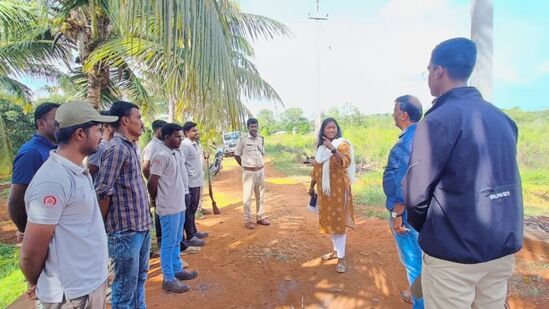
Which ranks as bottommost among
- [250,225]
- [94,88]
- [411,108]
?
[250,225]

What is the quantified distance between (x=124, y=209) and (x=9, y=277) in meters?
4.20

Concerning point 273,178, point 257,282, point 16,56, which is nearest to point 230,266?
point 257,282

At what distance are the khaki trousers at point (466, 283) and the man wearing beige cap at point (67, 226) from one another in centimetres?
168

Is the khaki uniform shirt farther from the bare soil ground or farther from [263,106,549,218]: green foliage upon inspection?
[263,106,549,218]: green foliage

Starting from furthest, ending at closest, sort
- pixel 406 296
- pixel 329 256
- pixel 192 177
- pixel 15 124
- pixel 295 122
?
pixel 295 122
pixel 15 124
pixel 192 177
pixel 329 256
pixel 406 296

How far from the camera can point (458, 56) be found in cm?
158

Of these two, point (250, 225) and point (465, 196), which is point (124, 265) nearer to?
point (465, 196)

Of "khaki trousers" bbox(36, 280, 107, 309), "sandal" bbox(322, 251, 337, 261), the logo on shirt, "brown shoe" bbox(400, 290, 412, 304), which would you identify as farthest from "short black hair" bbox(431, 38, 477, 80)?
"sandal" bbox(322, 251, 337, 261)

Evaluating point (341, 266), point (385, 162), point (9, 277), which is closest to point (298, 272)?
point (341, 266)

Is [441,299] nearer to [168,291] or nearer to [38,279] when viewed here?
[38,279]

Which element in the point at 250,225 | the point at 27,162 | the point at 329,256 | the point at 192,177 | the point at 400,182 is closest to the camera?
the point at 27,162

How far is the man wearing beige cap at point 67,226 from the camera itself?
147 cm

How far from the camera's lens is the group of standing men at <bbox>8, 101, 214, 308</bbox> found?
151 centimetres

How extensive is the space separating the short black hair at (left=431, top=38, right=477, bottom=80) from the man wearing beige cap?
1.79m
